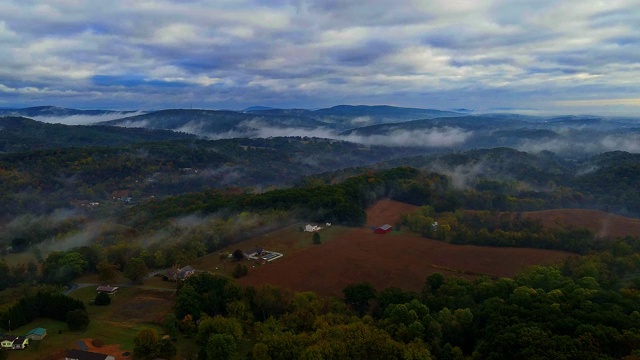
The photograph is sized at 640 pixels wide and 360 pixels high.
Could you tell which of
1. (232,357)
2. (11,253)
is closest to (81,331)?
(232,357)

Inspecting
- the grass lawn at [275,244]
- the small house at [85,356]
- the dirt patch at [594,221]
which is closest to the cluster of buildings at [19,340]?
the small house at [85,356]

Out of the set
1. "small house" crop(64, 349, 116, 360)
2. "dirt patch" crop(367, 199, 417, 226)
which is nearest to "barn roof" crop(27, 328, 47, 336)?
"small house" crop(64, 349, 116, 360)

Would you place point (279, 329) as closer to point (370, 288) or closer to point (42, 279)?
point (370, 288)

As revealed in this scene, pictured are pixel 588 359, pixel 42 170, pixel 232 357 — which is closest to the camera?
pixel 588 359

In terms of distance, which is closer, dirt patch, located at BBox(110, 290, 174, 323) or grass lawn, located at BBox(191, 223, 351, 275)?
dirt patch, located at BBox(110, 290, 174, 323)

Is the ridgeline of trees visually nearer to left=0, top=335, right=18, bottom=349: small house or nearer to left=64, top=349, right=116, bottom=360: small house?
left=64, top=349, right=116, bottom=360: small house

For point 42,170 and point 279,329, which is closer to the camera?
point 279,329
